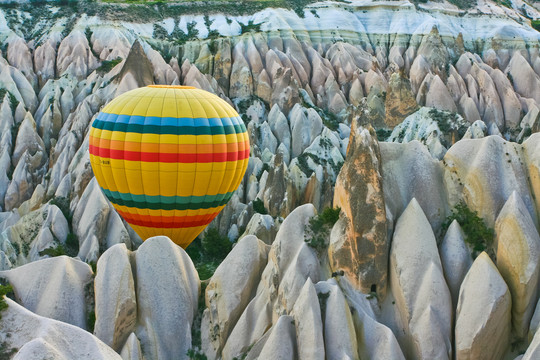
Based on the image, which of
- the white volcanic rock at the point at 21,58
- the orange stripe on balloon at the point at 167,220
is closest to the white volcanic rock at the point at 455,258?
the orange stripe on balloon at the point at 167,220

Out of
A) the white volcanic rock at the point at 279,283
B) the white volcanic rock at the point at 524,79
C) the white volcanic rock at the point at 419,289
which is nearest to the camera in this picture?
the white volcanic rock at the point at 419,289

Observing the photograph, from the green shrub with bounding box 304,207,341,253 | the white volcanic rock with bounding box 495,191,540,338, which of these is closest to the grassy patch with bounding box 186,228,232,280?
the green shrub with bounding box 304,207,341,253

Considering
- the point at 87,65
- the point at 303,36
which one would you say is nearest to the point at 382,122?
the point at 303,36

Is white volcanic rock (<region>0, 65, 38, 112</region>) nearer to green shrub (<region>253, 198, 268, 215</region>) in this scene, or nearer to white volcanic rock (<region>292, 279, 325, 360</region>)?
green shrub (<region>253, 198, 268, 215</region>)

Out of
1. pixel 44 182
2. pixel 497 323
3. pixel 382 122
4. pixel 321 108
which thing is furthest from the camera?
pixel 321 108

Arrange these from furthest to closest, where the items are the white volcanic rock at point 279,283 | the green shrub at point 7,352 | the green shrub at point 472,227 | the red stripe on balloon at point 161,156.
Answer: the red stripe on balloon at point 161,156 → the white volcanic rock at point 279,283 → the green shrub at point 472,227 → the green shrub at point 7,352

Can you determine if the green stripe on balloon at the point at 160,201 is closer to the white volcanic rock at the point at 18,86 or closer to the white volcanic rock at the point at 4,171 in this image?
the white volcanic rock at the point at 4,171

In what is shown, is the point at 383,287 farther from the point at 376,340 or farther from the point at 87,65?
the point at 87,65
